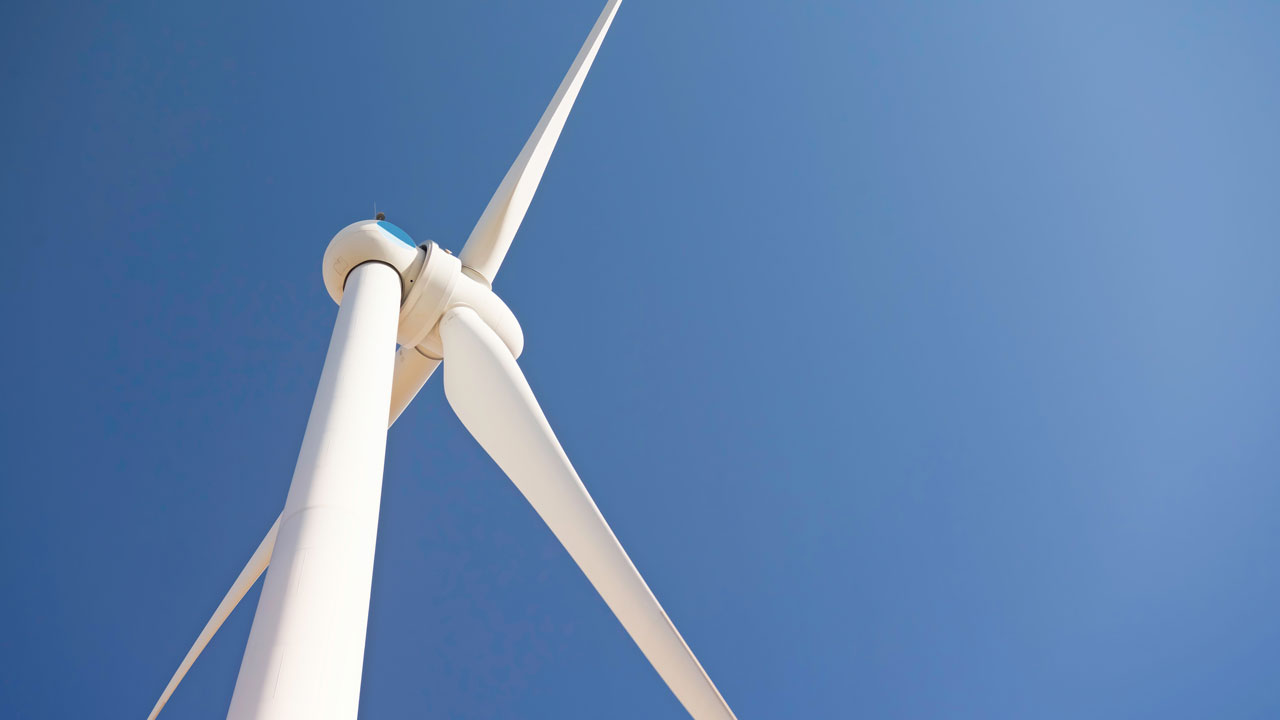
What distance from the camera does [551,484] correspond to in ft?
21.9

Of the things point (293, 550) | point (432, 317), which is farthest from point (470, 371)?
point (293, 550)

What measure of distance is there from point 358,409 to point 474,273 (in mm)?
4416

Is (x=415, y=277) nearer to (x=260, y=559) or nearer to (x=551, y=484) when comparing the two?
(x=551, y=484)

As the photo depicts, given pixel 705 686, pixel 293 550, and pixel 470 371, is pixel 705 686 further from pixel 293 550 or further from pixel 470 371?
pixel 470 371

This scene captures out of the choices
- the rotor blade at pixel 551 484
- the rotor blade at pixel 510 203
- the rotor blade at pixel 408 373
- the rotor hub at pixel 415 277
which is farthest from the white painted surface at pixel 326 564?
the rotor blade at pixel 510 203

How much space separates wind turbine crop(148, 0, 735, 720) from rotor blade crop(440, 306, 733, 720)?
1 cm

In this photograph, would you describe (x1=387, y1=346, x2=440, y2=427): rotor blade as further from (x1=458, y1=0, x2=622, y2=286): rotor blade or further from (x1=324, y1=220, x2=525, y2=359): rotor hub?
(x1=458, y1=0, x2=622, y2=286): rotor blade

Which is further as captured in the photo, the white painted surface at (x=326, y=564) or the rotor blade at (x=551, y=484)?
the rotor blade at (x=551, y=484)

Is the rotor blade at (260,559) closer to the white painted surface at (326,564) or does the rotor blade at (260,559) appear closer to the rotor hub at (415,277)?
the rotor hub at (415,277)

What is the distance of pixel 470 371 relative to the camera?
7.57 meters

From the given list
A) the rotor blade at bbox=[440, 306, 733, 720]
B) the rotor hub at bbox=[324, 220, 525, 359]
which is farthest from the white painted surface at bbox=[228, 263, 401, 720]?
the rotor hub at bbox=[324, 220, 525, 359]

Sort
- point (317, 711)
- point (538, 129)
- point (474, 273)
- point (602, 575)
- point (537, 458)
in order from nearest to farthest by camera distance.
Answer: point (317, 711) < point (602, 575) < point (537, 458) < point (474, 273) < point (538, 129)

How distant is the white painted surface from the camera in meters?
3.35

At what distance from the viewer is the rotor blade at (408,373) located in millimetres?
8656
